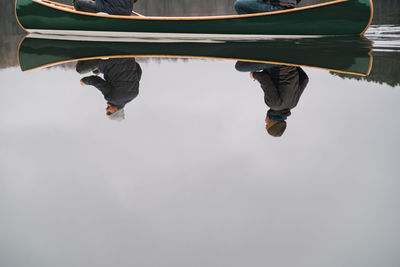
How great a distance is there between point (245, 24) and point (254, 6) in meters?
0.70

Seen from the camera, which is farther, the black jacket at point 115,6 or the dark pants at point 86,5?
the dark pants at point 86,5

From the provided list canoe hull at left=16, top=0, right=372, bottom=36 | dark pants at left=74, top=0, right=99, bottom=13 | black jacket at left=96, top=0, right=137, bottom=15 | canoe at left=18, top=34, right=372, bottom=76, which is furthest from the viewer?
dark pants at left=74, top=0, right=99, bottom=13

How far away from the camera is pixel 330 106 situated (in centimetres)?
330

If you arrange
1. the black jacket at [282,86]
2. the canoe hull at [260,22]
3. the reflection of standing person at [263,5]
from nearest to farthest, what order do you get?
1. the black jacket at [282,86]
2. the canoe hull at [260,22]
3. the reflection of standing person at [263,5]

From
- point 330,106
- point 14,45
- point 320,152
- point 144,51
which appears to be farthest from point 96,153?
point 14,45

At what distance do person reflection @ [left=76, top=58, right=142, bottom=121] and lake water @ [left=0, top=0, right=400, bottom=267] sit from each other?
0.09 m

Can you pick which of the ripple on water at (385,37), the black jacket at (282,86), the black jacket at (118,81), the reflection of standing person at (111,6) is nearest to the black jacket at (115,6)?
the reflection of standing person at (111,6)

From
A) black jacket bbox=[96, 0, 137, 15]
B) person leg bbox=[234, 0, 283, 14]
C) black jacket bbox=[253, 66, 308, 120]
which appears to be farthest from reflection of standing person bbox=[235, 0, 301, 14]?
black jacket bbox=[253, 66, 308, 120]

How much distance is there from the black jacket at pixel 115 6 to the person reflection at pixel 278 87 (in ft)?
8.75

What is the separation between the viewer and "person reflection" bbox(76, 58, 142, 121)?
3265 millimetres

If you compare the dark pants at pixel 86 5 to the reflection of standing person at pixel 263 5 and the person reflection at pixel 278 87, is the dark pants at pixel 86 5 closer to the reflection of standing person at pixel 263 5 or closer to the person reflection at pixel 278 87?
the reflection of standing person at pixel 263 5

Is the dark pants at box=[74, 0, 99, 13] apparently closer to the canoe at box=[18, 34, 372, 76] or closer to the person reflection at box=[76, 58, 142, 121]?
the canoe at box=[18, 34, 372, 76]

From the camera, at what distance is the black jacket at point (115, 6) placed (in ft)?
20.3

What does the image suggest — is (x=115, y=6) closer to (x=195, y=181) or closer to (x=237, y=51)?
(x=237, y=51)
